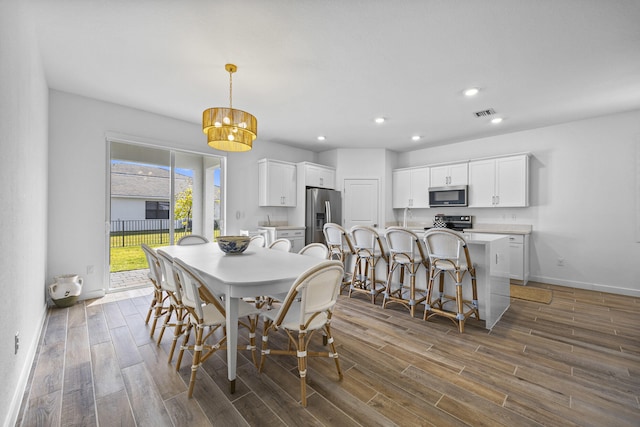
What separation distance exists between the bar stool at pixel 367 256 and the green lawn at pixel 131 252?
9.56 ft

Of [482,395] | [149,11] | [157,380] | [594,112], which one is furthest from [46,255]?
[594,112]

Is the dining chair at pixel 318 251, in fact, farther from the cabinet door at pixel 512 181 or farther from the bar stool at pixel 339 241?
the cabinet door at pixel 512 181

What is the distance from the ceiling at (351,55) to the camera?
1965 millimetres

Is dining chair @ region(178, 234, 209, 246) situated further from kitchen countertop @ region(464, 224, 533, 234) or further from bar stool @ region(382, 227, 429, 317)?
kitchen countertop @ region(464, 224, 533, 234)

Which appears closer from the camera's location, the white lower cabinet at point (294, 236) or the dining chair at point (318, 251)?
the dining chair at point (318, 251)

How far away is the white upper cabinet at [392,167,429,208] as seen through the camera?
572 centimetres

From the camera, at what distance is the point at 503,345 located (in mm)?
2371

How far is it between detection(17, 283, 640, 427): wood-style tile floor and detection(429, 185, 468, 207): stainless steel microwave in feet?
8.88

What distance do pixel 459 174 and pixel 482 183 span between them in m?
0.44

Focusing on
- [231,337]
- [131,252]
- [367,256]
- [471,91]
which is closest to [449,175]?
[471,91]

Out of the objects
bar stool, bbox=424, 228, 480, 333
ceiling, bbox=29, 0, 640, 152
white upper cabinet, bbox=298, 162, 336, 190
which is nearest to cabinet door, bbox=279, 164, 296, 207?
white upper cabinet, bbox=298, 162, 336, 190

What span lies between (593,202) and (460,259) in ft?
10.1

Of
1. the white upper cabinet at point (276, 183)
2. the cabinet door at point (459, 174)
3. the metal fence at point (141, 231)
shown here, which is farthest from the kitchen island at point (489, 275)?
the metal fence at point (141, 231)

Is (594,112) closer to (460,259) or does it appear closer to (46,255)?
(460,259)
